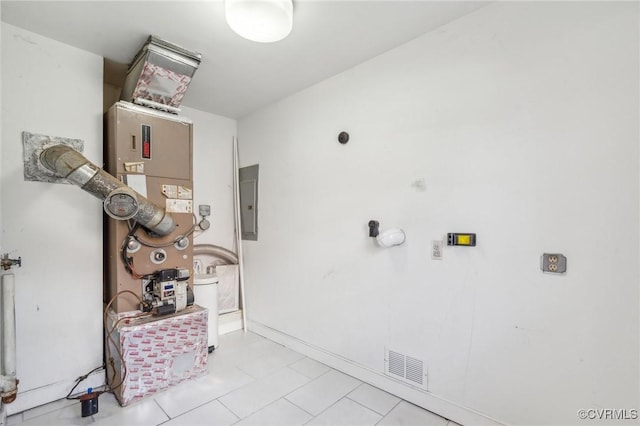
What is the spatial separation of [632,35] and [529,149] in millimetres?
640

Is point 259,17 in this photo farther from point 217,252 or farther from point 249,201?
point 217,252

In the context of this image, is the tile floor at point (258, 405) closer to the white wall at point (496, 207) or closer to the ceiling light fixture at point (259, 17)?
the white wall at point (496, 207)

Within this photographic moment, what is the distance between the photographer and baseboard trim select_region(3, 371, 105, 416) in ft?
6.38

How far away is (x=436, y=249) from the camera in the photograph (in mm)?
1985

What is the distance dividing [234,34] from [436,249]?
216cm

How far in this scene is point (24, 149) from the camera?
203cm

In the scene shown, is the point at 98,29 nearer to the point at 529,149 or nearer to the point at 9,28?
the point at 9,28

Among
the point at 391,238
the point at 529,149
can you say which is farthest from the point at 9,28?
the point at 529,149

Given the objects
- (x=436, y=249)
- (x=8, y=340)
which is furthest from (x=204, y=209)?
(x=436, y=249)

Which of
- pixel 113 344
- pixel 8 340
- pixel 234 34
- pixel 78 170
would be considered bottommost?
pixel 113 344

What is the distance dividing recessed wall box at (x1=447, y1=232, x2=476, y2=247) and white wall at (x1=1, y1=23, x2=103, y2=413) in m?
2.73

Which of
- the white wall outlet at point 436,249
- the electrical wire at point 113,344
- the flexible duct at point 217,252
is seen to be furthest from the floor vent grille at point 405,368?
the flexible duct at point 217,252

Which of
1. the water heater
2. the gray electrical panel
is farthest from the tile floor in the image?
the gray electrical panel

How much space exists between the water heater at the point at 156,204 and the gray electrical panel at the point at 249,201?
0.96 meters
